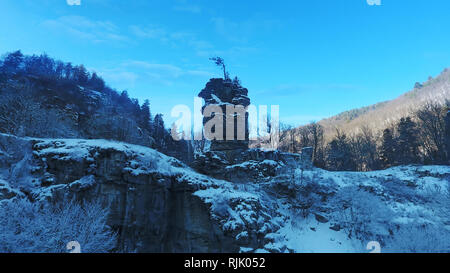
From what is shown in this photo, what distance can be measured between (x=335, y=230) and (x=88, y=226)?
748 inches

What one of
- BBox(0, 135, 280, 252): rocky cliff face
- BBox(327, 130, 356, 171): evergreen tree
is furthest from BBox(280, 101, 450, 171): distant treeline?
BBox(0, 135, 280, 252): rocky cliff face

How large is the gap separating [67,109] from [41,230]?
37.8m

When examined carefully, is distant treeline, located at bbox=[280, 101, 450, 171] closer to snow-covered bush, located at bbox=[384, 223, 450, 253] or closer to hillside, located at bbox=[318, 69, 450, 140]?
hillside, located at bbox=[318, 69, 450, 140]

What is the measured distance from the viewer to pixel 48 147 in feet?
52.8

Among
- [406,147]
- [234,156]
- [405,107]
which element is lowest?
[234,156]

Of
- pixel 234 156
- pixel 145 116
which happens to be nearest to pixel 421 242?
pixel 234 156

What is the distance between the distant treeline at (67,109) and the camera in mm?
26453

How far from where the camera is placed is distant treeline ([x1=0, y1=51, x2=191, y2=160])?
26453 millimetres

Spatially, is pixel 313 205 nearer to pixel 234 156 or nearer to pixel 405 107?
pixel 234 156

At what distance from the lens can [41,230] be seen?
904 cm

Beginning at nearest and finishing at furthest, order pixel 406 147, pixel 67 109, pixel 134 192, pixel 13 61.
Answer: pixel 134 192
pixel 406 147
pixel 67 109
pixel 13 61

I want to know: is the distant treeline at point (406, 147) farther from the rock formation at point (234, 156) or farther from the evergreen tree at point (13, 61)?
the evergreen tree at point (13, 61)

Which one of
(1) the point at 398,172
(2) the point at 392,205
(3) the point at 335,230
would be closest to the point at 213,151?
(3) the point at 335,230
